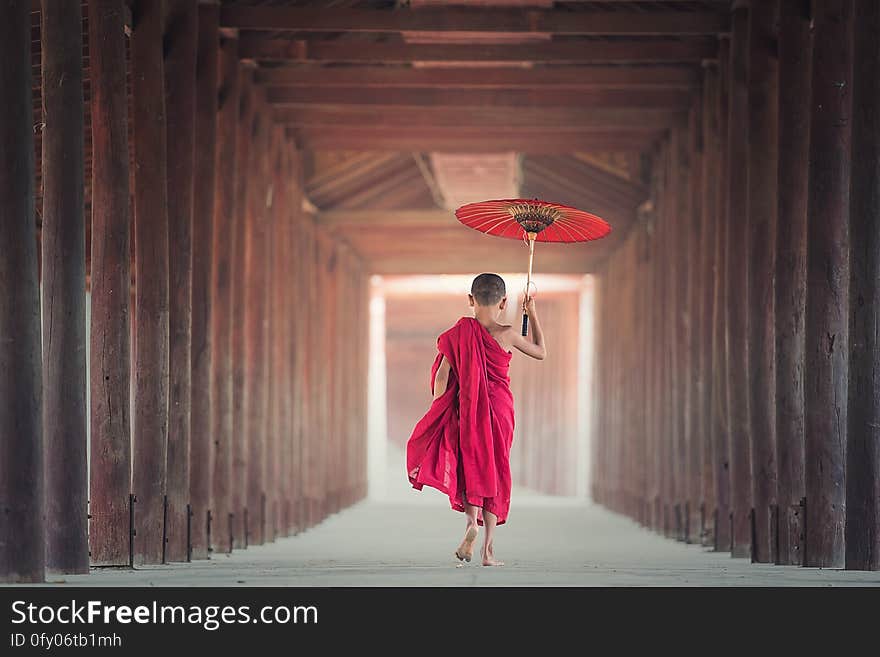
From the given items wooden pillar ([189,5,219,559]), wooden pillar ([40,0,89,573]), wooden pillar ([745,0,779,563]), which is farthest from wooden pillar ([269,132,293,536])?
wooden pillar ([40,0,89,573])

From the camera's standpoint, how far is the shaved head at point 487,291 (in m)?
8.84

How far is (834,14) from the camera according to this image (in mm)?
8969

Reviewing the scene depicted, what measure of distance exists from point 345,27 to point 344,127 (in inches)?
132

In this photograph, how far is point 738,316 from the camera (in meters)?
11.7

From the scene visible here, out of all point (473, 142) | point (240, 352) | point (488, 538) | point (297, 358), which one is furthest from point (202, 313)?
point (473, 142)

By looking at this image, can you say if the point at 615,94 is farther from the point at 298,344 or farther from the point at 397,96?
the point at 298,344

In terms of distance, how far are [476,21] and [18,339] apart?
6.76 m

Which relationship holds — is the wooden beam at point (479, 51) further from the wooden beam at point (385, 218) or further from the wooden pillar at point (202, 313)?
the wooden beam at point (385, 218)

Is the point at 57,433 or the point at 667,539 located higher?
the point at 57,433

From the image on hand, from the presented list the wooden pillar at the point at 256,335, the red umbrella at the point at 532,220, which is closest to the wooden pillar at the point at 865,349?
the red umbrella at the point at 532,220

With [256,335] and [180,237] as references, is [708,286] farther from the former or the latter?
[180,237]

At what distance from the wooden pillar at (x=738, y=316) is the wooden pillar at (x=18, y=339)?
592 centimetres

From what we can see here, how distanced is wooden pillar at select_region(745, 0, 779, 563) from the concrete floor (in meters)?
0.71
